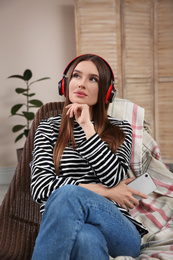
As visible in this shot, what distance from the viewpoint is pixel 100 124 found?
149 centimetres

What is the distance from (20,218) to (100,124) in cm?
58

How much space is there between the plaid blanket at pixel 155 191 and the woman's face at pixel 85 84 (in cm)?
42

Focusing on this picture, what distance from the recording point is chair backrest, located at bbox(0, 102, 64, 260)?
137cm

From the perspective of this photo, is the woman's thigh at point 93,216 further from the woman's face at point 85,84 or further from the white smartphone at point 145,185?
the woman's face at point 85,84

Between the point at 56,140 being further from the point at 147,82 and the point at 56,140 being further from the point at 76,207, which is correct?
the point at 147,82

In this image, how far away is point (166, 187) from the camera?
1.70 meters

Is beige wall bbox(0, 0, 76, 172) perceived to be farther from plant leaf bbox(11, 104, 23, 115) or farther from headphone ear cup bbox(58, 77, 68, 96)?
headphone ear cup bbox(58, 77, 68, 96)

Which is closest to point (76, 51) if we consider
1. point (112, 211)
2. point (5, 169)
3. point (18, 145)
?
point (18, 145)

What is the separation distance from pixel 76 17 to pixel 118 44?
0.53m

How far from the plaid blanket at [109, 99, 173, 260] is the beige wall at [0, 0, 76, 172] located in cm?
189

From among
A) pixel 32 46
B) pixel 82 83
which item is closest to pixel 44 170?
pixel 82 83

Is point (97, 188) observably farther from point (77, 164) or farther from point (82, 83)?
point (82, 83)

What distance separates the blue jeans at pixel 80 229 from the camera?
0.95 meters

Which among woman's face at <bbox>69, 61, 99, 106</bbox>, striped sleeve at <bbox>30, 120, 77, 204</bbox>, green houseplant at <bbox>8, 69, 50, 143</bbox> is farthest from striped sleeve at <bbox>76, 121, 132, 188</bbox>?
green houseplant at <bbox>8, 69, 50, 143</bbox>
